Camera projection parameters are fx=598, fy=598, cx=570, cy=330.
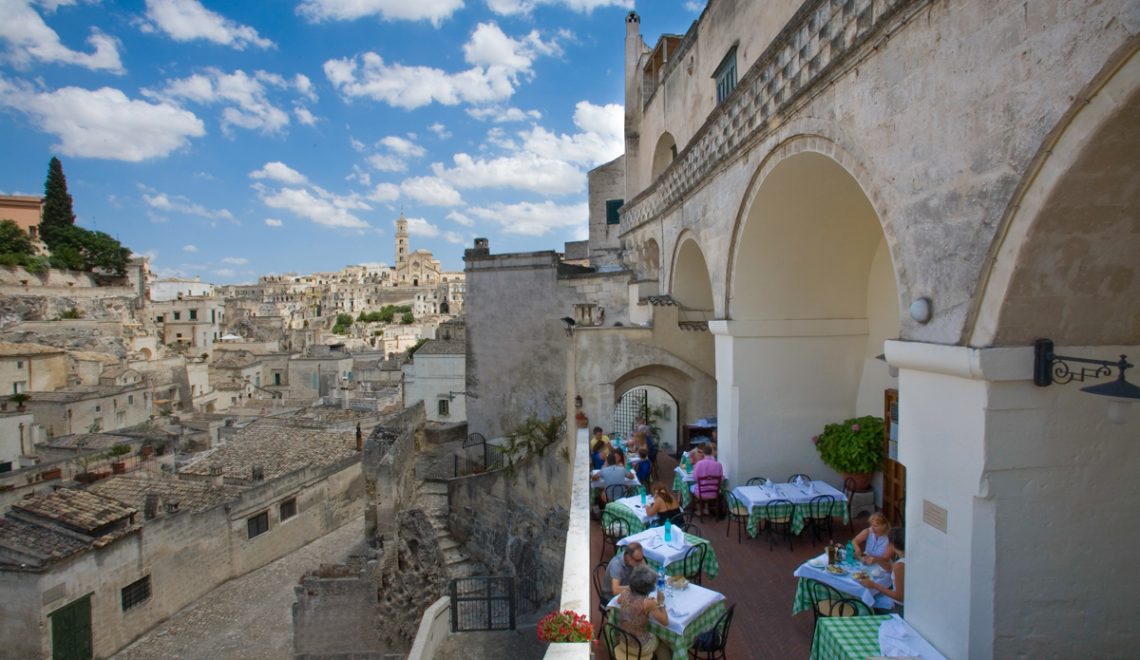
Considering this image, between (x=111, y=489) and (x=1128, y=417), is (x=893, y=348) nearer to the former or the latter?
(x=1128, y=417)

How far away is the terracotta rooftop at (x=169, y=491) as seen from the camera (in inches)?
696

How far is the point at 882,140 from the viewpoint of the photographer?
480 cm

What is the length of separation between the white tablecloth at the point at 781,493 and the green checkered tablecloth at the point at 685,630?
2.29m

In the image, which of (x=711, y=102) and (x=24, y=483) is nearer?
(x=711, y=102)

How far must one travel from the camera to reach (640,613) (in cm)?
480

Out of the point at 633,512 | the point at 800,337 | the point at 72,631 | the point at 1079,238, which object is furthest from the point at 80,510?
the point at 1079,238

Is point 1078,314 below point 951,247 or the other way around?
below

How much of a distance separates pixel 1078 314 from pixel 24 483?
28.9 meters

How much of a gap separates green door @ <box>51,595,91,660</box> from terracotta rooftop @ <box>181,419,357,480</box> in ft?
23.2

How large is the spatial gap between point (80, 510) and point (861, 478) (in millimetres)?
17796

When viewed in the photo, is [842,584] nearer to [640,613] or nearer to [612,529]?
[640,613]

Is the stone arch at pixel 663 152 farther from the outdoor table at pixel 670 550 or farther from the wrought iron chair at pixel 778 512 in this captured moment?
the outdoor table at pixel 670 550

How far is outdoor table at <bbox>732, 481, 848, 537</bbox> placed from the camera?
7289 mm

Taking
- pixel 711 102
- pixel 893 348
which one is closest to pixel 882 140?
pixel 893 348
